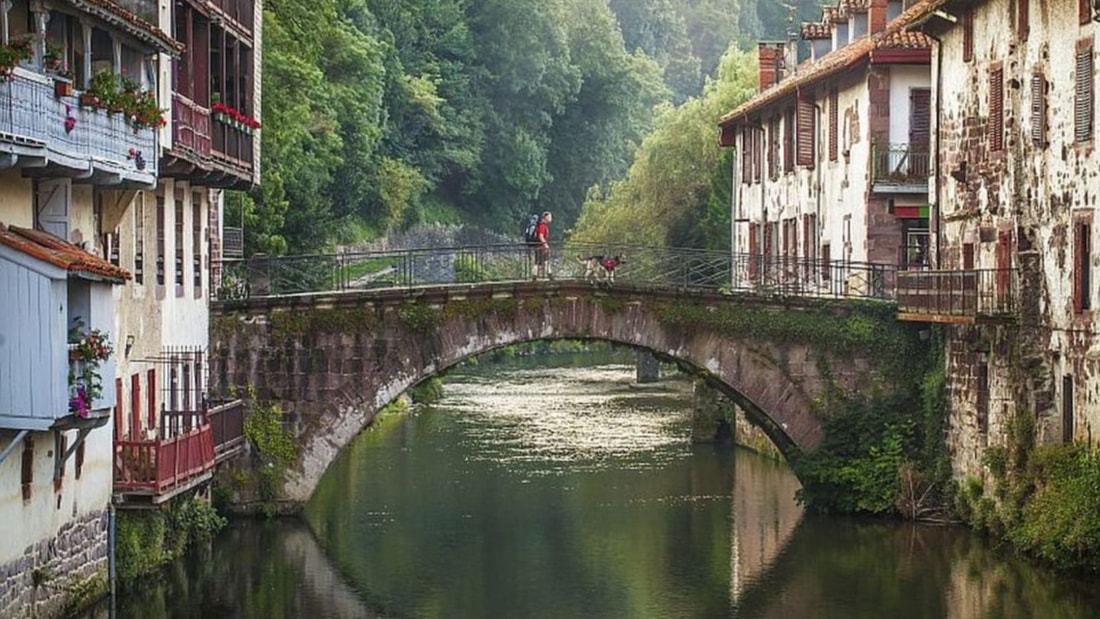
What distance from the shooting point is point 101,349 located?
31344 millimetres

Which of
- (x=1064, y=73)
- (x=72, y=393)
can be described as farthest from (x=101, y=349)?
(x=1064, y=73)

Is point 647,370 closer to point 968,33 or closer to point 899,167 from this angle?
point 899,167

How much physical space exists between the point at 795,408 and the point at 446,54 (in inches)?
1975

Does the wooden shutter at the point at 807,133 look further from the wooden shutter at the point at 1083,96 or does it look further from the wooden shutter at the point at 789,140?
the wooden shutter at the point at 1083,96

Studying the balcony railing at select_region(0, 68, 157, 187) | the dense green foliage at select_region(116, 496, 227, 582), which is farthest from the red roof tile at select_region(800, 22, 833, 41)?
the balcony railing at select_region(0, 68, 157, 187)

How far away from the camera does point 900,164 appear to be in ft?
173

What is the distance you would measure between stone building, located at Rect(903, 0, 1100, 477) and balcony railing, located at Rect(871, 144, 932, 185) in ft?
11.0

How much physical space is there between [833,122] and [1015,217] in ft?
45.5

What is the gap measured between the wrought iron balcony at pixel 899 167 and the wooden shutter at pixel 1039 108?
31.1 ft

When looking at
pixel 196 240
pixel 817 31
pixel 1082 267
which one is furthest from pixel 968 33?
pixel 817 31

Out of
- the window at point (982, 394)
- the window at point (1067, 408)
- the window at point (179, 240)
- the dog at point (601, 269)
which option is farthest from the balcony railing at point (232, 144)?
the window at point (1067, 408)

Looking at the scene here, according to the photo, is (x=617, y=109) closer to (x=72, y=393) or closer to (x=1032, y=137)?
(x=1032, y=137)

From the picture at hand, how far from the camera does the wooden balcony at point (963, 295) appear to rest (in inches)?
1715

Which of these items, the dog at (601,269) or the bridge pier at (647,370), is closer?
the dog at (601,269)
